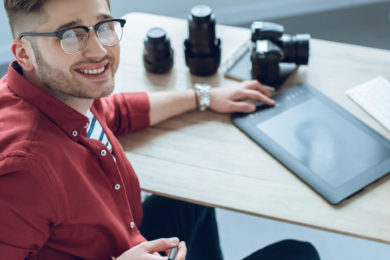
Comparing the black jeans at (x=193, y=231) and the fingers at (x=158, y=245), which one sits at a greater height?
Answer: the fingers at (x=158, y=245)

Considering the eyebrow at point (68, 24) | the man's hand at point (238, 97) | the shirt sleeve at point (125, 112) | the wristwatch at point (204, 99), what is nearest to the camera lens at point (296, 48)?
the man's hand at point (238, 97)

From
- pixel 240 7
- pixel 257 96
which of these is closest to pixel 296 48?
pixel 257 96

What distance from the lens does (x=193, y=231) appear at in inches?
52.7

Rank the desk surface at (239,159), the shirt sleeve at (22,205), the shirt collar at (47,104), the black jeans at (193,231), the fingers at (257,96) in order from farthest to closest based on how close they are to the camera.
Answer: the fingers at (257,96) < the black jeans at (193,231) < the desk surface at (239,159) < the shirt collar at (47,104) < the shirt sleeve at (22,205)

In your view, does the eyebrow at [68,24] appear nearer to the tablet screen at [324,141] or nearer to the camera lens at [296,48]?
the tablet screen at [324,141]

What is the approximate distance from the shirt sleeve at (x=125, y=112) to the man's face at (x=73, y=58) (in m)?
0.22

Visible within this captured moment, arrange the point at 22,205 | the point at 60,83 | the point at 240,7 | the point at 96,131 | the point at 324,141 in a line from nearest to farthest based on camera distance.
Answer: the point at 22,205 → the point at 60,83 → the point at 96,131 → the point at 324,141 → the point at 240,7

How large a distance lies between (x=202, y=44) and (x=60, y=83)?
0.54 m

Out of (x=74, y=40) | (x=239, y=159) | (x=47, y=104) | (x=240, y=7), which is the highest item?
(x=74, y=40)

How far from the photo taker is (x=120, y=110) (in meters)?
1.27

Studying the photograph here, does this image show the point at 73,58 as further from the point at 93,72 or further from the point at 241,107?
the point at 241,107

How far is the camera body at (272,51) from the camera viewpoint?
4.41 ft

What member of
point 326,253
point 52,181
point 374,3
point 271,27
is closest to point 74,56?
point 52,181

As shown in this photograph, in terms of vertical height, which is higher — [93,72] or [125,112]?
[93,72]
